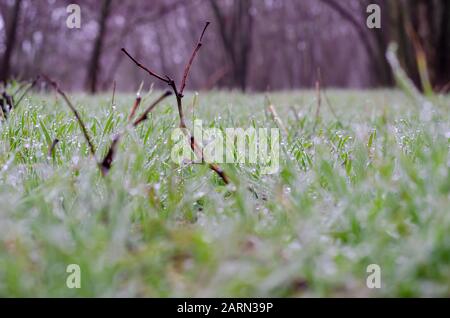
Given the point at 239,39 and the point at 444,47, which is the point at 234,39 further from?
the point at 444,47

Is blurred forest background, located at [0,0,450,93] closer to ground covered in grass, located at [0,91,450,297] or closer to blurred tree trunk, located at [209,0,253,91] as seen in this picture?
blurred tree trunk, located at [209,0,253,91]

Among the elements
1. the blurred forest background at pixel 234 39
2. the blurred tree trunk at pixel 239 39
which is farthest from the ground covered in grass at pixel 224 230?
the blurred tree trunk at pixel 239 39

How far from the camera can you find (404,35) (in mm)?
6691

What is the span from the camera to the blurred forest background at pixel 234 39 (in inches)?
255

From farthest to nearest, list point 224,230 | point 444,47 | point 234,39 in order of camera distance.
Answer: point 234,39 → point 444,47 → point 224,230

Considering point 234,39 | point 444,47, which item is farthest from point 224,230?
point 234,39

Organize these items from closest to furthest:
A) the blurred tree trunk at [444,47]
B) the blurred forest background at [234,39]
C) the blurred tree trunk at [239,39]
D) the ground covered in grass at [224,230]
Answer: the ground covered in grass at [224,230] < the blurred tree trunk at [444,47] < the blurred forest background at [234,39] < the blurred tree trunk at [239,39]

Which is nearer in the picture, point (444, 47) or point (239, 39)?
point (444, 47)

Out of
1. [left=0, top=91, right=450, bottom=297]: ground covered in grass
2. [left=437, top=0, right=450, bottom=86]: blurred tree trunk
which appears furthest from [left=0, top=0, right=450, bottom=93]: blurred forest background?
[left=0, top=91, right=450, bottom=297]: ground covered in grass

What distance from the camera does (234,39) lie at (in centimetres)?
852

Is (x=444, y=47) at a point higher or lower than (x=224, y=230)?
higher

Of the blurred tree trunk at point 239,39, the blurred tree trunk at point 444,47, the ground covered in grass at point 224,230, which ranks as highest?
the blurred tree trunk at point 239,39

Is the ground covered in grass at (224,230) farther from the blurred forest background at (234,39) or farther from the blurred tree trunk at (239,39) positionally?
the blurred tree trunk at (239,39)
